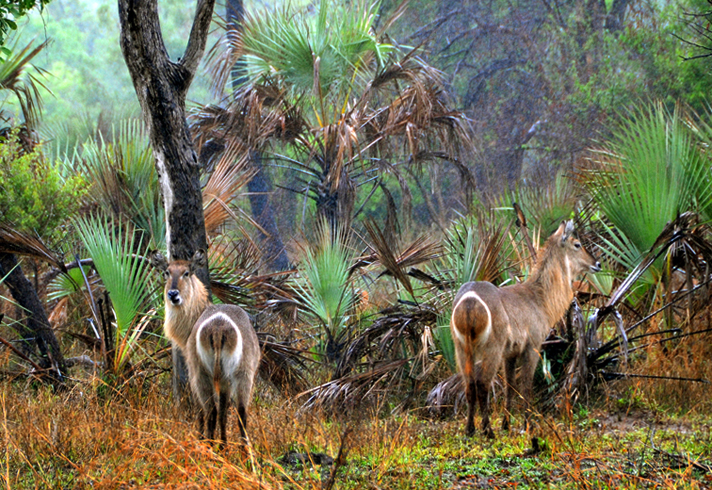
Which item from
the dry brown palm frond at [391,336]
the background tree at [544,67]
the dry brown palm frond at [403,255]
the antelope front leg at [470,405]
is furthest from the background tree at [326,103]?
the background tree at [544,67]

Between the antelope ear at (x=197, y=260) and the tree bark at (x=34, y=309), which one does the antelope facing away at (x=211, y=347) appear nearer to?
the antelope ear at (x=197, y=260)

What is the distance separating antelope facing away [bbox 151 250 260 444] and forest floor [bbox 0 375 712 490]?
23 cm

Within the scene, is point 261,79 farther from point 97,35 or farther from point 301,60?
point 97,35

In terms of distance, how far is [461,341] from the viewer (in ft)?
17.6

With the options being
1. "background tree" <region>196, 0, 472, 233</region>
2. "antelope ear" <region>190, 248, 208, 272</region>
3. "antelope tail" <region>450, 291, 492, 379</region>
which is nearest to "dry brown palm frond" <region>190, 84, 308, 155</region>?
"background tree" <region>196, 0, 472, 233</region>

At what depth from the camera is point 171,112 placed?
603 cm

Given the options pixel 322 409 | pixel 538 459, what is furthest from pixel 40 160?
pixel 538 459

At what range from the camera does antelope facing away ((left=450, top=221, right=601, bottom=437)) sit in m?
5.30

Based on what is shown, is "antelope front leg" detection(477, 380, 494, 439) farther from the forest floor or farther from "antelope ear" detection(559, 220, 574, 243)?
"antelope ear" detection(559, 220, 574, 243)

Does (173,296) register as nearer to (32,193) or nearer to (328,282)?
(328,282)

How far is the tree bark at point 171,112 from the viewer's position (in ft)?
19.3

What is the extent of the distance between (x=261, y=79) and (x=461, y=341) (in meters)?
6.42

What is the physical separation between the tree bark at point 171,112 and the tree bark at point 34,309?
145 cm

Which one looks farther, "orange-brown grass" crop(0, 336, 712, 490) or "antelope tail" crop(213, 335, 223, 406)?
"antelope tail" crop(213, 335, 223, 406)
